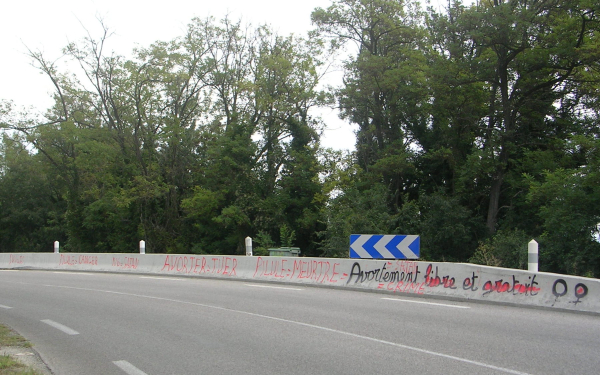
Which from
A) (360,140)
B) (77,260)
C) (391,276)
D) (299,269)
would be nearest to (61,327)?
(391,276)

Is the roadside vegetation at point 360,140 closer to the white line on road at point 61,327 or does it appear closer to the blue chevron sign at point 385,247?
the blue chevron sign at point 385,247

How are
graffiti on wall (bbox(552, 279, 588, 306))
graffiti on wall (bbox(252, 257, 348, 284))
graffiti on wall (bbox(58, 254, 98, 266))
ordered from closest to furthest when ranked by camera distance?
graffiti on wall (bbox(552, 279, 588, 306))
graffiti on wall (bbox(252, 257, 348, 284))
graffiti on wall (bbox(58, 254, 98, 266))

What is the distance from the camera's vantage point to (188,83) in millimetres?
44500

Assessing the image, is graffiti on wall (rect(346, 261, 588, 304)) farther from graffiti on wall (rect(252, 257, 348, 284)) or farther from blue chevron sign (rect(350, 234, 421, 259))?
blue chevron sign (rect(350, 234, 421, 259))

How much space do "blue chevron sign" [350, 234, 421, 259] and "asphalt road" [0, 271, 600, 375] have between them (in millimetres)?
2209

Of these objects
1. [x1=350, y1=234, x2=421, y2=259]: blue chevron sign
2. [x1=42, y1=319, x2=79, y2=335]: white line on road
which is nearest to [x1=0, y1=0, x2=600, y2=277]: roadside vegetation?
[x1=350, y1=234, x2=421, y2=259]: blue chevron sign

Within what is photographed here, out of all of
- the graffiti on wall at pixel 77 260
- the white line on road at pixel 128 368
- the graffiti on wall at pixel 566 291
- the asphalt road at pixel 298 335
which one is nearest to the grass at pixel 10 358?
the asphalt road at pixel 298 335

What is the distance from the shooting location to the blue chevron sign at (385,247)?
1502 centimetres

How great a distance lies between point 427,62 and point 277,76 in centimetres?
1157

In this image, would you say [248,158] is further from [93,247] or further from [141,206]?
[93,247]

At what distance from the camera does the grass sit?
6367 mm

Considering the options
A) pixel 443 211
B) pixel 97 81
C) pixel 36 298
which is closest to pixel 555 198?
pixel 443 211

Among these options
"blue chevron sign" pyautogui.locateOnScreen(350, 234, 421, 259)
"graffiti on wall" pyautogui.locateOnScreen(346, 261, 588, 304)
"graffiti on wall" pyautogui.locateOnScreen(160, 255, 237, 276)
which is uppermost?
"blue chevron sign" pyautogui.locateOnScreen(350, 234, 421, 259)

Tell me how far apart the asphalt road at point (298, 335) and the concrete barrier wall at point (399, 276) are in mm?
441
